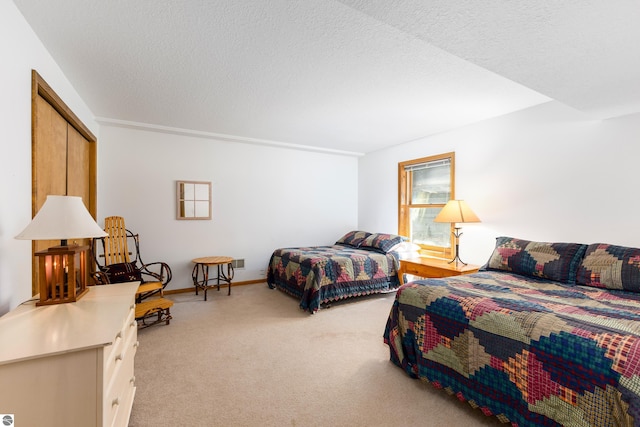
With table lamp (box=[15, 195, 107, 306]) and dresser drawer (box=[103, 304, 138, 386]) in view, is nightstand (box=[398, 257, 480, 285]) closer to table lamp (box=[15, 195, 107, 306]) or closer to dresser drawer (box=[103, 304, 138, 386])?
dresser drawer (box=[103, 304, 138, 386])

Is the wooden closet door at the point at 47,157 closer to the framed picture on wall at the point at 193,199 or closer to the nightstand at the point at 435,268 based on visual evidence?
the framed picture on wall at the point at 193,199

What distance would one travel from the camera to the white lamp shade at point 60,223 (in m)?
1.44

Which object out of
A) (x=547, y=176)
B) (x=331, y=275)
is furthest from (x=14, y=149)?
(x=547, y=176)

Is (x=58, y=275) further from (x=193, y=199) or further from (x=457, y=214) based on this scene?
(x=457, y=214)

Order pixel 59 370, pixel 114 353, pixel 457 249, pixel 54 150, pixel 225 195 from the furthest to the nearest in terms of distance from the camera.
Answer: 1. pixel 225 195
2. pixel 457 249
3. pixel 54 150
4. pixel 114 353
5. pixel 59 370

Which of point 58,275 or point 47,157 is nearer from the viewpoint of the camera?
point 58,275

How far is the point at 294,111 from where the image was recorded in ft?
11.4

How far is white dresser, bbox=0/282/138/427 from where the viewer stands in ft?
3.21

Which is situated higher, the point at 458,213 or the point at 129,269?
the point at 458,213

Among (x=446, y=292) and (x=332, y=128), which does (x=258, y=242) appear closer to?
(x=332, y=128)

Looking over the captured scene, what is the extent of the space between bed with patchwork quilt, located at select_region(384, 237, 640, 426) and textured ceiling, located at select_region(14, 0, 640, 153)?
1418 mm

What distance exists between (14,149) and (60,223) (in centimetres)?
60

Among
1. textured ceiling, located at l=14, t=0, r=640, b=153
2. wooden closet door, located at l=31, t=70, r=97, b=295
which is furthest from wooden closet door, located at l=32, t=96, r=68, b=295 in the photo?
textured ceiling, located at l=14, t=0, r=640, b=153

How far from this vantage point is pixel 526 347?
153 cm
